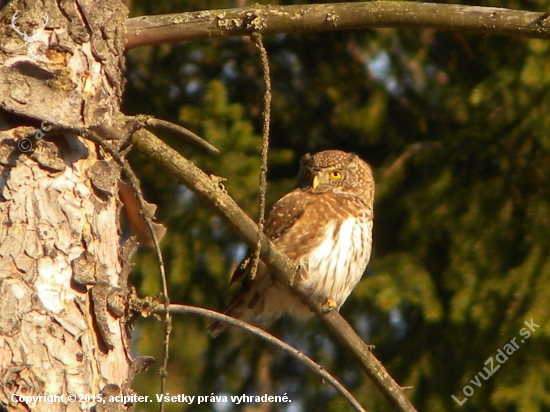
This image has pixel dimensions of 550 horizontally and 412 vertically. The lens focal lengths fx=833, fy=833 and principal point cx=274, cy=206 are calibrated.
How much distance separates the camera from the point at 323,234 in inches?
161

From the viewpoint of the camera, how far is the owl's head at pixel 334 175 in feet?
14.8

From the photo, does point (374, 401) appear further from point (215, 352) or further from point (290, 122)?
point (290, 122)

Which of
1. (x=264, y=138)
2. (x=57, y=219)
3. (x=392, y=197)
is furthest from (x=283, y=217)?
(x=57, y=219)

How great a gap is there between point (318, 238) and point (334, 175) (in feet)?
1.99

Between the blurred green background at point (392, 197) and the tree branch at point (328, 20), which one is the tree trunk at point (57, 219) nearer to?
the tree branch at point (328, 20)

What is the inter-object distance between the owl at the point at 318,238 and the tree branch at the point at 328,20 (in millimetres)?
1420

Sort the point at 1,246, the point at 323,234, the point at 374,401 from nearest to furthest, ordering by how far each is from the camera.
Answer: the point at 1,246 → the point at 323,234 → the point at 374,401

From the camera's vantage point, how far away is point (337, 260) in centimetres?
400

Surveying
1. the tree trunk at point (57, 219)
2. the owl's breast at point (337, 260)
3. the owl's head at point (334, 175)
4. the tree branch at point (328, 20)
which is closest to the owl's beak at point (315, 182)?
the owl's head at point (334, 175)

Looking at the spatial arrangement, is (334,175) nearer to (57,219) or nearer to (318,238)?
(318,238)

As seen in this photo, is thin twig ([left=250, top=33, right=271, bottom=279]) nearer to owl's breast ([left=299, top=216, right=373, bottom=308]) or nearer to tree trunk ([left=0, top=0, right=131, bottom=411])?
tree trunk ([left=0, top=0, right=131, bottom=411])

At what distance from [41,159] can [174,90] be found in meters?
2.98

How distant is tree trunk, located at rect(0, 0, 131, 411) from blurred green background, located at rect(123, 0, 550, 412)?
2.07m

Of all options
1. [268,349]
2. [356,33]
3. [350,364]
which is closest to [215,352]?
[268,349]
